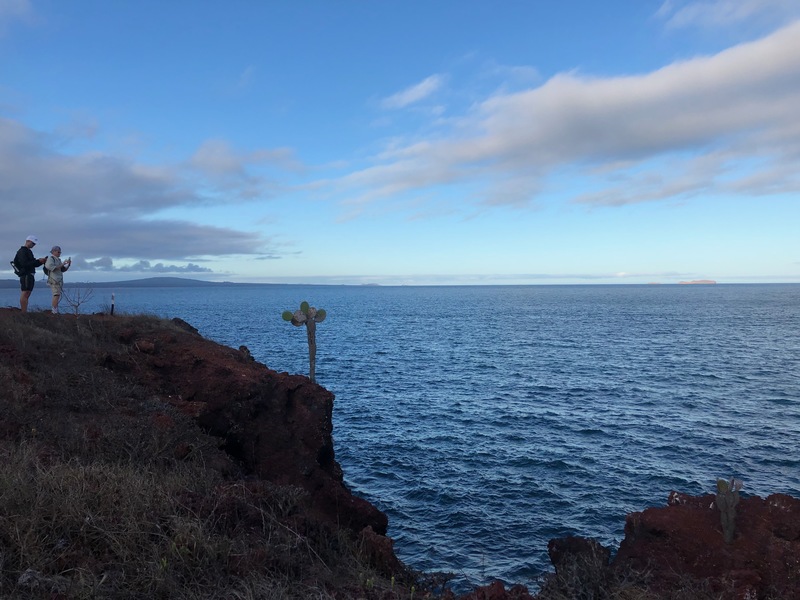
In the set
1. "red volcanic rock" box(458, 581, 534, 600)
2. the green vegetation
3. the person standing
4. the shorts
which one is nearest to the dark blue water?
"red volcanic rock" box(458, 581, 534, 600)

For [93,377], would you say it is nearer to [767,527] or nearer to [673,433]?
[767,527]

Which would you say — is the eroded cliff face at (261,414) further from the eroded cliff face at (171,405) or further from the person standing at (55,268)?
the person standing at (55,268)

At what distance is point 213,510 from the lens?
6375mm

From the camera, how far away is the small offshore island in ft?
18.1

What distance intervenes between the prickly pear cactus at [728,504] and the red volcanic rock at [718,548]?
0.54 feet

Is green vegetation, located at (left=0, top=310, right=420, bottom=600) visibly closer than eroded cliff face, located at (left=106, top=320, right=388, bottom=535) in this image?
Yes

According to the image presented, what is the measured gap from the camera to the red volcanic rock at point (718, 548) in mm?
7438

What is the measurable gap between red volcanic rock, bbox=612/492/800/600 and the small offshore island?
0.03 metres

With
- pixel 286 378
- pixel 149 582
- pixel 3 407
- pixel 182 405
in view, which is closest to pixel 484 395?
pixel 286 378

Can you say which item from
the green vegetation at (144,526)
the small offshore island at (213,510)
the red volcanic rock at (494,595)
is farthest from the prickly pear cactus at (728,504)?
the green vegetation at (144,526)

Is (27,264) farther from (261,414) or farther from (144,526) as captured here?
(144,526)

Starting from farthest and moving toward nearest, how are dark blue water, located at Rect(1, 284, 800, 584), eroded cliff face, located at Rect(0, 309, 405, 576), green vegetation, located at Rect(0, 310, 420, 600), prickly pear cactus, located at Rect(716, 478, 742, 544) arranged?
dark blue water, located at Rect(1, 284, 800, 584), eroded cliff face, located at Rect(0, 309, 405, 576), prickly pear cactus, located at Rect(716, 478, 742, 544), green vegetation, located at Rect(0, 310, 420, 600)

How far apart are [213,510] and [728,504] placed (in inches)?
299

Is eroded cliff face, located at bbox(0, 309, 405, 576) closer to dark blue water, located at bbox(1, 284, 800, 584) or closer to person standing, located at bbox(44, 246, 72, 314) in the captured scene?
person standing, located at bbox(44, 246, 72, 314)
